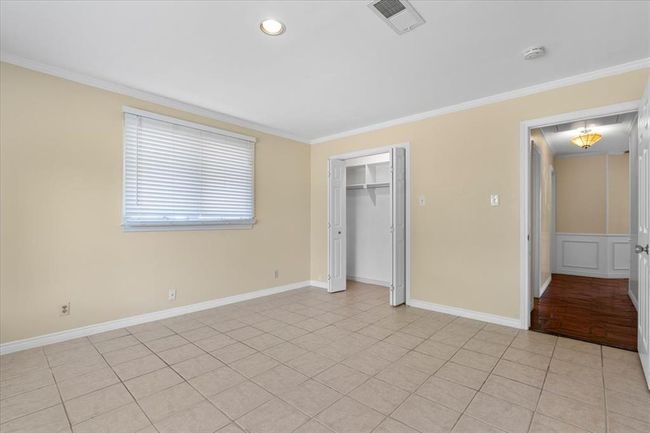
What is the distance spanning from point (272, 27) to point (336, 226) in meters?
3.22

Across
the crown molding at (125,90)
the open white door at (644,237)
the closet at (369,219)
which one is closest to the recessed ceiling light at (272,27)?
the crown molding at (125,90)

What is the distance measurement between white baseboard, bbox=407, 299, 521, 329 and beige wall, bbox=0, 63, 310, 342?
9.07 feet

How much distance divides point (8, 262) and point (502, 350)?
4.47 metres

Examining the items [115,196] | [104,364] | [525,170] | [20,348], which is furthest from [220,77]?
[525,170]

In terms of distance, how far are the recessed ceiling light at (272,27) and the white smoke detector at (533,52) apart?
2.03 metres

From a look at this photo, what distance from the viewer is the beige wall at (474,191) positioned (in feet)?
10.7

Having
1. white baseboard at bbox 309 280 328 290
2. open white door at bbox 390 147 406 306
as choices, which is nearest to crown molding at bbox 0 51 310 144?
open white door at bbox 390 147 406 306

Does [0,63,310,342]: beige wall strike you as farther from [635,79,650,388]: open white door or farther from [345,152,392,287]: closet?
[635,79,650,388]: open white door

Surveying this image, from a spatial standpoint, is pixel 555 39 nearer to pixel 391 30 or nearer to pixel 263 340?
pixel 391 30

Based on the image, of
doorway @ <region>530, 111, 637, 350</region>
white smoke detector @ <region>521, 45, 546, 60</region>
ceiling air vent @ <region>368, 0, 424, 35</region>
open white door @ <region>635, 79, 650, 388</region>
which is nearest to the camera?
ceiling air vent @ <region>368, 0, 424, 35</region>

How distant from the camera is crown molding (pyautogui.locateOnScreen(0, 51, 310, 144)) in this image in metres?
2.82

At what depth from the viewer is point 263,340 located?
3.06 metres

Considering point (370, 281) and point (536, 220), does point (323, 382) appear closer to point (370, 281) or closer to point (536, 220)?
point (370, 281)

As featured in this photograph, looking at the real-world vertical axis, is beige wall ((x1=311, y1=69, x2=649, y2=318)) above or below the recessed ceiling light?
below
